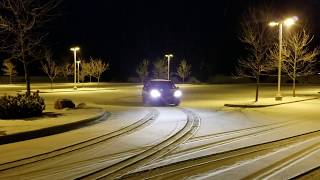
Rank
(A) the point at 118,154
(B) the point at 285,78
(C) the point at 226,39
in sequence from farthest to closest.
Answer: (C) the point at 226,39 < (B) the point at 285,78 < (A) the point at 118,154

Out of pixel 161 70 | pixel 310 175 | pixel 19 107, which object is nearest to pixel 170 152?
pixel 310 175

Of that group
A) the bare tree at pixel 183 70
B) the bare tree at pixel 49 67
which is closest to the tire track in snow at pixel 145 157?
the bare tree at pixel 49 67

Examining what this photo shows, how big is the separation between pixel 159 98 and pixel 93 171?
19841mm

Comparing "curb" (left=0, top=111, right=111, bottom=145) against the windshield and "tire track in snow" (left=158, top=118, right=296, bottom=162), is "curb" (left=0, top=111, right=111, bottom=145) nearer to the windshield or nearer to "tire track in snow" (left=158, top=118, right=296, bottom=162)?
"tire track in snow" (left=158, top=118, right=296, bottom=162)

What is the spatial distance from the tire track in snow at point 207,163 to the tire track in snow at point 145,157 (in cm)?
36

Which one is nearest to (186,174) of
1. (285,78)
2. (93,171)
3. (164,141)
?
(93,171)

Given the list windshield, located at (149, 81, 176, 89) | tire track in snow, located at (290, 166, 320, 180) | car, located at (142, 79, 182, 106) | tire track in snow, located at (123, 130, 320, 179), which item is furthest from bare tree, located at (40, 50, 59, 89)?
tire track in snow, located at (290, 166, 320, 180)

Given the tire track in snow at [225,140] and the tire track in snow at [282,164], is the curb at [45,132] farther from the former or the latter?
the tire track in snow at [282,164]

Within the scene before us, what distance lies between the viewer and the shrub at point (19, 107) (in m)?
17.4

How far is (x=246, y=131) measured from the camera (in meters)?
15.5

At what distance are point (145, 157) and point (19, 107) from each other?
8.50 m

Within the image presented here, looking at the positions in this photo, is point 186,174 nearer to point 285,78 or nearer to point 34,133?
point 34,133

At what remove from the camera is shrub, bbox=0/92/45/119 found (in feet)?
57.1

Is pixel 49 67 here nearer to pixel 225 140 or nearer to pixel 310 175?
pixel 225 140
